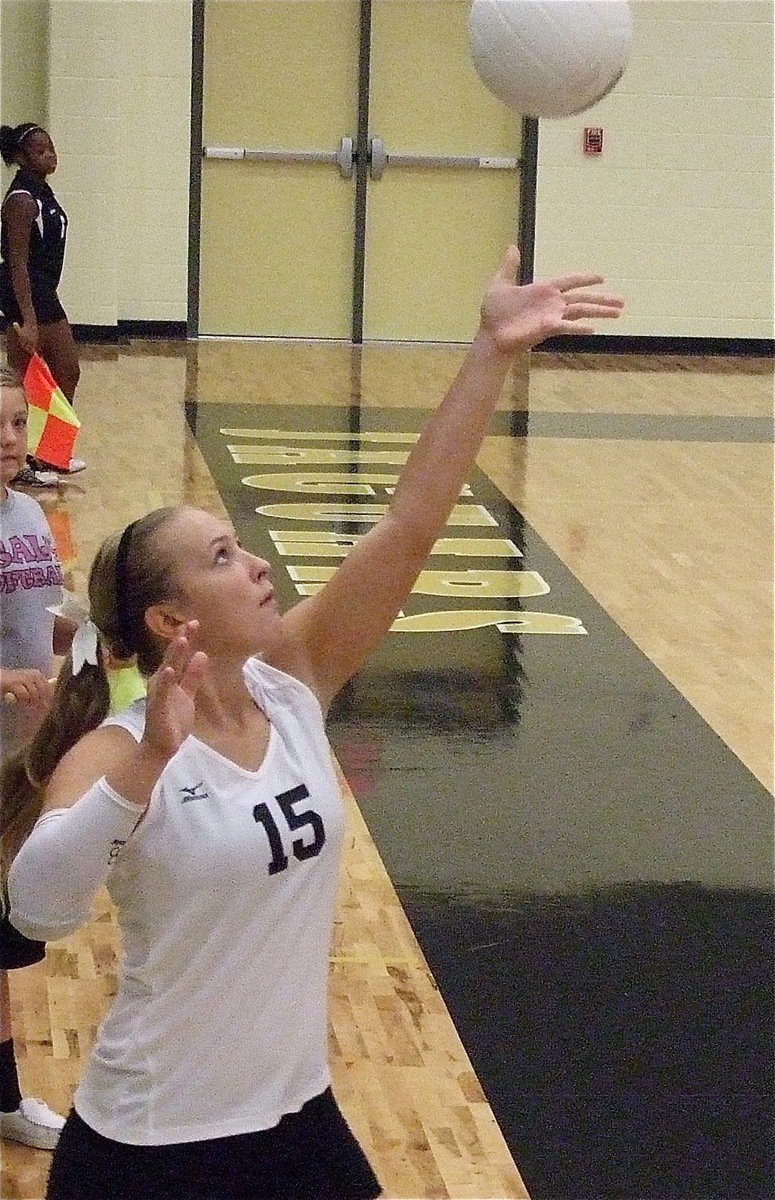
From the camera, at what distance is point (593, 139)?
15828mm

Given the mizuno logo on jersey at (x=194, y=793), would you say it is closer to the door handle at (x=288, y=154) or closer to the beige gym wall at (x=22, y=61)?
the beige gym wall at (x=22, y=61)

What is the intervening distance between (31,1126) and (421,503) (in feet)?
5.66

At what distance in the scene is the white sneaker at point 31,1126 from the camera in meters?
3.55

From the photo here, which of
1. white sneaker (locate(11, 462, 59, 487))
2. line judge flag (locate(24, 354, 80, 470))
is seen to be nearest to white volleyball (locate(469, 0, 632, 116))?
line judge flag (locate(24, 354, 80, 470))

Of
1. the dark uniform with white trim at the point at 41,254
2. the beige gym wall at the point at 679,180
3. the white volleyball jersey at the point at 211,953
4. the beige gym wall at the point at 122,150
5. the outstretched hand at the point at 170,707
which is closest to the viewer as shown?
the outstretched hand at the point at 170,707

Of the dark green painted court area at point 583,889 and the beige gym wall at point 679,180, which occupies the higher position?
the beige gym wall at point 679,180

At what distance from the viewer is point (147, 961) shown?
85.7 inches

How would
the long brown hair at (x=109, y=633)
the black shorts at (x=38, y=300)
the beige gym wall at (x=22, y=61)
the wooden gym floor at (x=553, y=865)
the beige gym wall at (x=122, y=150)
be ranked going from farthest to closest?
the beige gym wall at (x=122, y=150)
the beige gym wall at (x=22, y=61)
the black shorts at (x=38, y=300)
the wooden gym floor at (x=553, y=865)
the long brown hair at (x=109, y=633)

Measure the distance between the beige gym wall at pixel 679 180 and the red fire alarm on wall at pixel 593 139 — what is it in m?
0.05

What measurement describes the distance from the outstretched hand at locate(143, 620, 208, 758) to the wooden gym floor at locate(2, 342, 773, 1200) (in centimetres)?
55

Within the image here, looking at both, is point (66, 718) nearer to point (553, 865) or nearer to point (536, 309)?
point (536, 309)

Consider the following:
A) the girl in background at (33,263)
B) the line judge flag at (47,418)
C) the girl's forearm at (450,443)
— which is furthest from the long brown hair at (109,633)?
the girl in background at (33,263)

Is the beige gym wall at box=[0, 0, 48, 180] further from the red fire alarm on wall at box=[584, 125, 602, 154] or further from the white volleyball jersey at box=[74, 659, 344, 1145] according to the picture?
the white volleyball jersey at box=[74, 659, 344, 1145]

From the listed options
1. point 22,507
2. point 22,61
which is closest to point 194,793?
point 22,507
